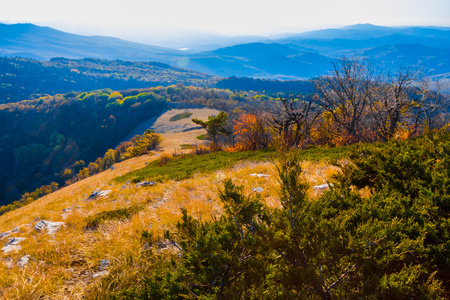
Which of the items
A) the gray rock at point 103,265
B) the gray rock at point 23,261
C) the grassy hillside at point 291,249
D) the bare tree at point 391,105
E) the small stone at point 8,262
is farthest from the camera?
the bare tree at point 391,105

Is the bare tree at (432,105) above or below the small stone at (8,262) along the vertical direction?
above

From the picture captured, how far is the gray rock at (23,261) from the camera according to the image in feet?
15.7

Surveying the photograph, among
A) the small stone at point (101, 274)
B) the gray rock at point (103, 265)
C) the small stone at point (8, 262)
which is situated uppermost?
the small stone at point (101, 274)

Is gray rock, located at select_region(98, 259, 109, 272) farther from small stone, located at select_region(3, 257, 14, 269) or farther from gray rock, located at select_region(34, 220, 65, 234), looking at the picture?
gray rock, located at select_region(34, 220, 65, 234)

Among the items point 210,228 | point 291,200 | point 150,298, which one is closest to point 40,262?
point 150,298

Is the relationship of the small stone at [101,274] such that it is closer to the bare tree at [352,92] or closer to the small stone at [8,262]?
the small stone at [8,262]

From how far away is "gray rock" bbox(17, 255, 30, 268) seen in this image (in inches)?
189

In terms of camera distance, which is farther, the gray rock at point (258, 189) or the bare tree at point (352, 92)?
the bare tree at point (352, 92)

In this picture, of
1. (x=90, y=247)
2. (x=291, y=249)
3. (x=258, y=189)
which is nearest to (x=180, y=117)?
(x=258, y=189)

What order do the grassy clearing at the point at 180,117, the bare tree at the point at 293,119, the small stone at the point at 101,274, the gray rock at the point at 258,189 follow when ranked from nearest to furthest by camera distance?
1. the small stone at the point at 101,274
2. the gray rock at the point at 258,189
3. the bare tree at the point at 293,119
4. the grassy clearing at the point at 180,117

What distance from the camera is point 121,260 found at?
4367mm

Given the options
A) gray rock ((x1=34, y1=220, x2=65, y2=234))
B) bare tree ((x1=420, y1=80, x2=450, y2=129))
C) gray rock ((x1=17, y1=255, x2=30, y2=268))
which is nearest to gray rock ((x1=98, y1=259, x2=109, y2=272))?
gray rock ((x1=17, y1=255, x2=30, y2=268))

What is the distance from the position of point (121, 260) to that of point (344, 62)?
1840 centimetres

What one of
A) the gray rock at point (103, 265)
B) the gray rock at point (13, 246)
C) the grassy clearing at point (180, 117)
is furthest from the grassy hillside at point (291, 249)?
the grassy clearing at point (180, 117)
